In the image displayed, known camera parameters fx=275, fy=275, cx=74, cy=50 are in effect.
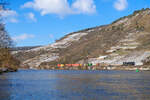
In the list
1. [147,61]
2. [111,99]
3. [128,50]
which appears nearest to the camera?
[111,99]

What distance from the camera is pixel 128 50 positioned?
641 ft

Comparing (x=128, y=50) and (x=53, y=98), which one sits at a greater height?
(x=128, y=50)

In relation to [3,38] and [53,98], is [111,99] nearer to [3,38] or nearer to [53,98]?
[53,98]

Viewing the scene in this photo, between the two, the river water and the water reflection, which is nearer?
the water reflection

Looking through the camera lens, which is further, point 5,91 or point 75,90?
point 75,90

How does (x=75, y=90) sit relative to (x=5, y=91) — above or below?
below

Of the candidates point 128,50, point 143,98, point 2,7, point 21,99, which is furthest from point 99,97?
point 128,50

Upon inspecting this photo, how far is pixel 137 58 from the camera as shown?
173875 mm

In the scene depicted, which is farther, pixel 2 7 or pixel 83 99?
pixel 83 99

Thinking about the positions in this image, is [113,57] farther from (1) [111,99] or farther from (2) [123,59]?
(1) [111,99]

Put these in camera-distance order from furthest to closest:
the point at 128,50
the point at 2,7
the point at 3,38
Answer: the point at 128,50
the point at 3,38
the point at 2,7

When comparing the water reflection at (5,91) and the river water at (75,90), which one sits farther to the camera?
the river water at (75,90)

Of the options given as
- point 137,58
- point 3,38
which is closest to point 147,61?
point 137,58

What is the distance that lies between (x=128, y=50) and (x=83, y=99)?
164 m
